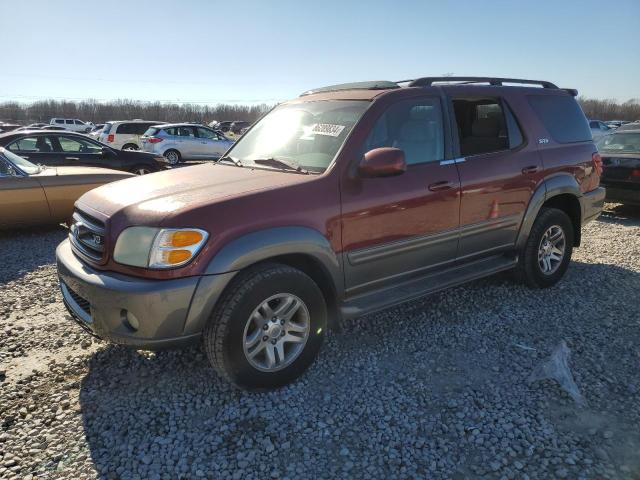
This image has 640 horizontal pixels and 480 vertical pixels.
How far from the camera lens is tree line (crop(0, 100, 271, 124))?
2569 inches

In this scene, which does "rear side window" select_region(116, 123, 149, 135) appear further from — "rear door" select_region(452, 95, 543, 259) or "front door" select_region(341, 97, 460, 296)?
"front door" select_region(341, 97, 460, 296)

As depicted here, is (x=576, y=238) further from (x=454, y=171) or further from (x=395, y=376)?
(x=395, y=376)

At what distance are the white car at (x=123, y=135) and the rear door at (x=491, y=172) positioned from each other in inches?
759

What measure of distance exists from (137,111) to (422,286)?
75.7 meters

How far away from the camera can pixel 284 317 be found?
3045mm

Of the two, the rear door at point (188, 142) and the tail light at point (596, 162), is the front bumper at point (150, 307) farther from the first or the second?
the rear door at point (188, 142)

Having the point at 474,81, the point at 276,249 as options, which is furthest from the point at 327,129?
the point at 474,81

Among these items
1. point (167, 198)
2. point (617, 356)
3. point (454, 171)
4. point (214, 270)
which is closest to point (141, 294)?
point (214, 270)

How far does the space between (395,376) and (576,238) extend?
3054 millimetres

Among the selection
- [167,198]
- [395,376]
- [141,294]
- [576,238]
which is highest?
[167,198]

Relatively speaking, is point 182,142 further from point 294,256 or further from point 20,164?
point 294,256

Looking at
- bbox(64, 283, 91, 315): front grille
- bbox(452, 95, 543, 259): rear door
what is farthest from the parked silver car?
bbox(64, 283, 91, 315): front grille

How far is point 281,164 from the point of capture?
3.49 metres

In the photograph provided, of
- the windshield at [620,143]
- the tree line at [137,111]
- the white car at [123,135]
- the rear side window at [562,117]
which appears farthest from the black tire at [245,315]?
the tree line at [137,111]
